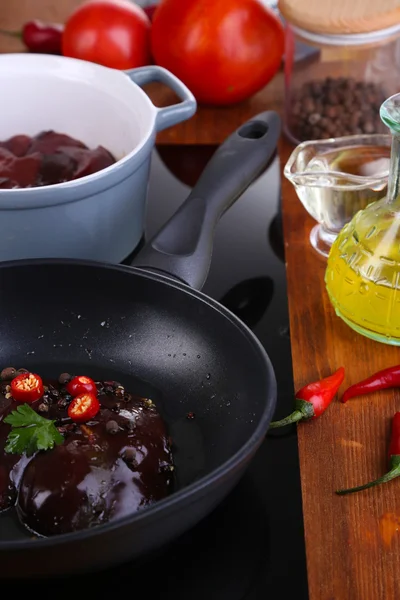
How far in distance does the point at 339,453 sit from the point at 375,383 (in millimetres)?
112

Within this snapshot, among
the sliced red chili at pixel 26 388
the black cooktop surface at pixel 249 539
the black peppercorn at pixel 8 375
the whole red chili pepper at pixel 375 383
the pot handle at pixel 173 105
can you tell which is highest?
the pot handle at pixel 173 105

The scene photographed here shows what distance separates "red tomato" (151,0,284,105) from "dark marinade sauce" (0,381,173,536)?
2.63 feet

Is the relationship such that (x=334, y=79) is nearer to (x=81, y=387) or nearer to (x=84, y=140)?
(x=84, y=140)

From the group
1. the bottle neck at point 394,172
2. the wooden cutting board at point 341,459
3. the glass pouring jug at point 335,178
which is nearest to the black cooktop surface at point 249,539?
the wooden cutting board at point 341,459

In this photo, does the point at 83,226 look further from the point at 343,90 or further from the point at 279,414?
the point at 343,90

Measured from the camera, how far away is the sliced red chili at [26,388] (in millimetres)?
904

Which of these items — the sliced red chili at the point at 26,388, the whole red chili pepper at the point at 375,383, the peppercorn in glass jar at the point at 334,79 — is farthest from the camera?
the peppercorn in glass jar at the point at 334,79

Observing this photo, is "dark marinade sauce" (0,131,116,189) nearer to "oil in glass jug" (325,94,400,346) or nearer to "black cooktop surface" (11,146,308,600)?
"black cooktop surface" (11,146,308,600)

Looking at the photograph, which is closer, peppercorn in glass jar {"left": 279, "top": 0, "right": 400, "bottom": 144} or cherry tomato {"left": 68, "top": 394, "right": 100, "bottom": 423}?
cherry tomato {"left": 68, "top": 394, "right": 100, "bottom": 423}

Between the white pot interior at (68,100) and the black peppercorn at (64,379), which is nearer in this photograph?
the black peppercorn at (64,379)

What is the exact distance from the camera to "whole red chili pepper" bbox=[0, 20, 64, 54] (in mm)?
1677

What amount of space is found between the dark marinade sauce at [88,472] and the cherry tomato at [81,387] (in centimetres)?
3

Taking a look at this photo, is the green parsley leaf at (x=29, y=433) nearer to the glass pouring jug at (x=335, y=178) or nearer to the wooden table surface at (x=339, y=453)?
the wooden table surface at (x=339, y=453)

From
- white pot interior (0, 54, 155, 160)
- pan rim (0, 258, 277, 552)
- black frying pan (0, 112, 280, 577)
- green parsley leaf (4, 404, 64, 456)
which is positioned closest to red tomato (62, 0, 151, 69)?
white pot interior (0, 54, 155, 160)
